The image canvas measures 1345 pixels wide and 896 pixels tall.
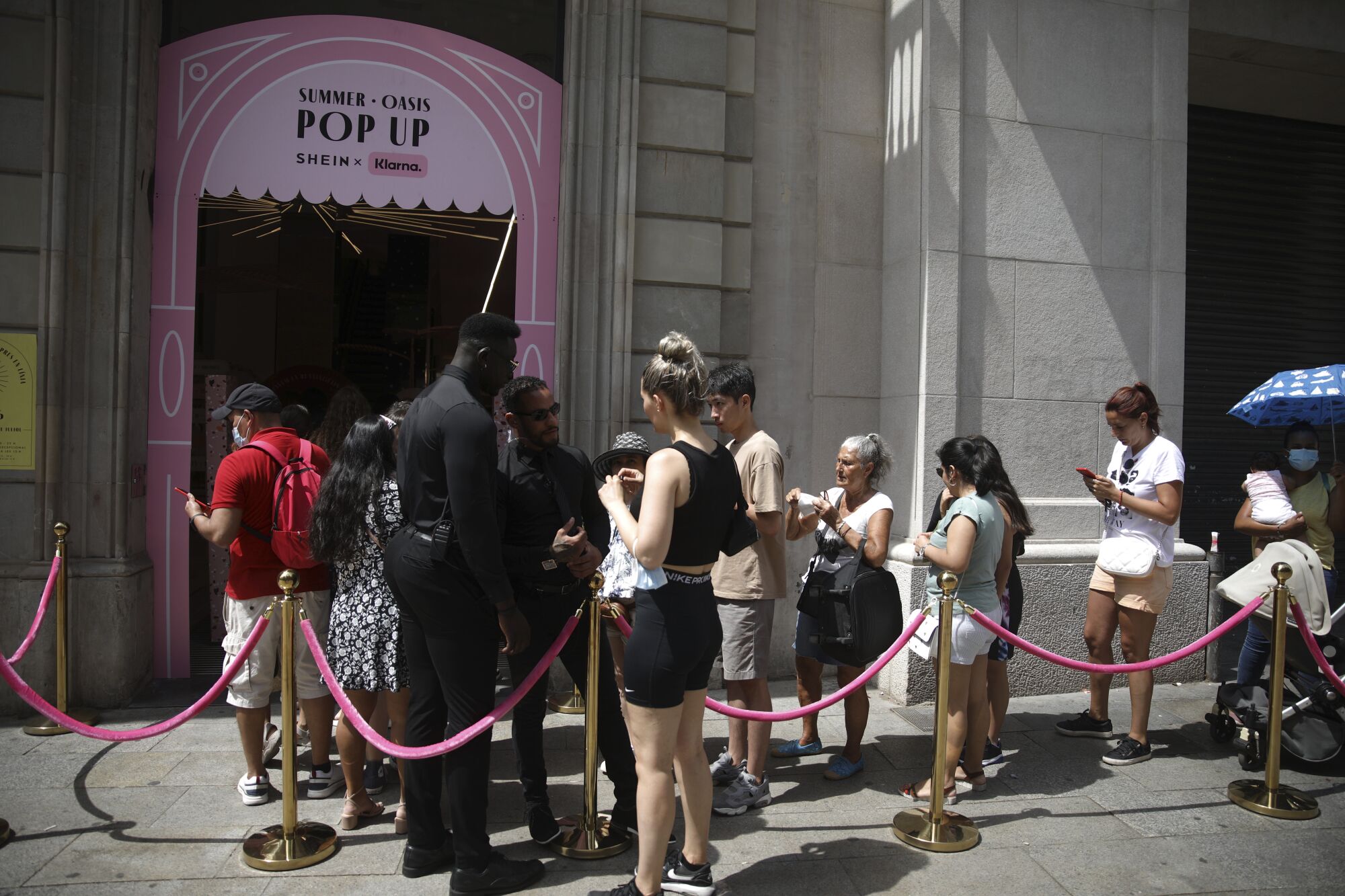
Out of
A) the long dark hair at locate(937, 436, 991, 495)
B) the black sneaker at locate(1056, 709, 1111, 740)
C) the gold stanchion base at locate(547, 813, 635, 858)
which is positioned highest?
the long dark hair at locate(937, 436, 991, 495)

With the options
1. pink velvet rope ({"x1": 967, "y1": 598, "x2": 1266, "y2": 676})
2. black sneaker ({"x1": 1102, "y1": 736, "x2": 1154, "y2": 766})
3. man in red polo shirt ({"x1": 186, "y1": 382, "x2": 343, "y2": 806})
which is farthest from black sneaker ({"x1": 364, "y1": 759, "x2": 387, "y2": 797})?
black sneaker ({"x1": 1102, "y1": 736, "x2": 1154, "y2": 766})

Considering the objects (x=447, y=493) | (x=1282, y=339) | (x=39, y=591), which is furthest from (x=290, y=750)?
(x=1282, y=339)

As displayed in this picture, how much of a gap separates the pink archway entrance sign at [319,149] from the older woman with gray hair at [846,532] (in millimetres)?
2642

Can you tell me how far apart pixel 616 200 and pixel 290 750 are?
4.08m

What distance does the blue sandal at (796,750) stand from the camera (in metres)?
5.20

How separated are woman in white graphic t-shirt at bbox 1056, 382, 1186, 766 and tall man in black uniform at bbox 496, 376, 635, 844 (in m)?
2.83

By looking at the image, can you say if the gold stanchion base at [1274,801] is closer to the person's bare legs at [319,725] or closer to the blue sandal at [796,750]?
the blue sandal at [796,750]

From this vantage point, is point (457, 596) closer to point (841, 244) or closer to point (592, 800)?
point (592, 800)

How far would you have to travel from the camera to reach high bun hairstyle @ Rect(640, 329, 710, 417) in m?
3.38

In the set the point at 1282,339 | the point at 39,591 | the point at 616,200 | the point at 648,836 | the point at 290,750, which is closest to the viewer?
the point at 648,836

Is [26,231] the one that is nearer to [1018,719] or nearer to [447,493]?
[447,493]

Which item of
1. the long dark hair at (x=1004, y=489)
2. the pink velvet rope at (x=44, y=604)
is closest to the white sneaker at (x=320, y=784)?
the pink velvet rope at (x=44, y=604)

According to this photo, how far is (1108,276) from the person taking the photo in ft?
22.9

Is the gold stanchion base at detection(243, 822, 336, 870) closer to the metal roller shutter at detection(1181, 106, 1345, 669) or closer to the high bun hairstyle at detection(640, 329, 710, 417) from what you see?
the high bun hairstyle at detection(640, 329, 710, 417)
